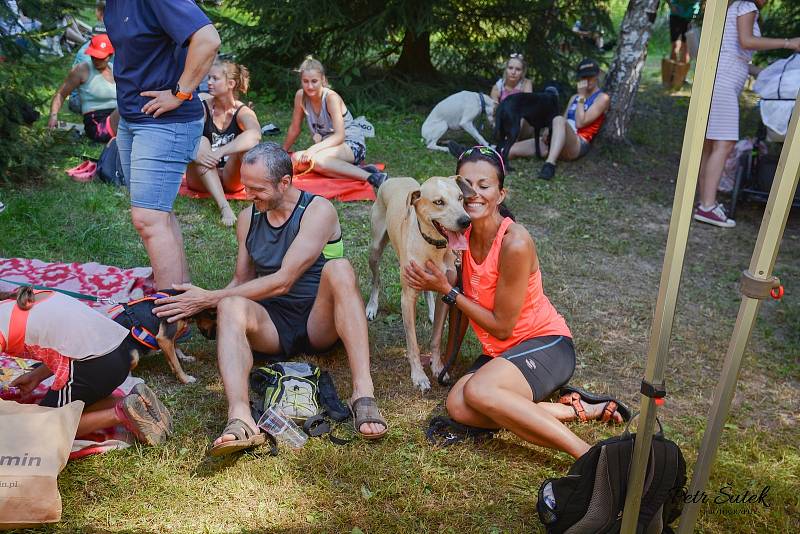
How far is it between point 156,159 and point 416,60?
755 cm

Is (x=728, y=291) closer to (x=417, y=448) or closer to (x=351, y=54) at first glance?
(x=417, y=448)

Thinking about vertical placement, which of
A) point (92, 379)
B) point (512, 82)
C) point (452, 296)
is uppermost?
point (512, 82)

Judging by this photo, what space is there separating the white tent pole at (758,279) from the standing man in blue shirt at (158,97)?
9.53 feet

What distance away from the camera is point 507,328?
11.0 feet

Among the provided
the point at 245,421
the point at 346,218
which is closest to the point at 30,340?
the point at 245,421

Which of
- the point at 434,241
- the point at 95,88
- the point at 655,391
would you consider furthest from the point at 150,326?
the point at 95,88

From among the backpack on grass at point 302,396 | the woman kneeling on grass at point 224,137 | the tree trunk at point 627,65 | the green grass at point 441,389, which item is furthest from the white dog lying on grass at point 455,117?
the backpack on grass at point 302,396

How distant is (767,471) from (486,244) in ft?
5.33

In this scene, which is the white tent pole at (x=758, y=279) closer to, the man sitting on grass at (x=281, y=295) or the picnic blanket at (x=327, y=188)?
the man sitting on grass at (x=281, y=295)

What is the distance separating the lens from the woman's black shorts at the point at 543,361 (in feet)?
10.7

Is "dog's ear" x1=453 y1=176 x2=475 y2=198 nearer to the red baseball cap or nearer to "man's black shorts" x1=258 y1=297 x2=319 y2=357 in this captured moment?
"man's black shorts" x1=258 y1=297 x2=319 y2=357

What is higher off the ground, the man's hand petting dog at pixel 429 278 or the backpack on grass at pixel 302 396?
the man's hand petting dog at pixel 429 278

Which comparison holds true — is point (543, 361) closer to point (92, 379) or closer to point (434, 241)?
point (434, 241)

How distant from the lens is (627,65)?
8.39m
